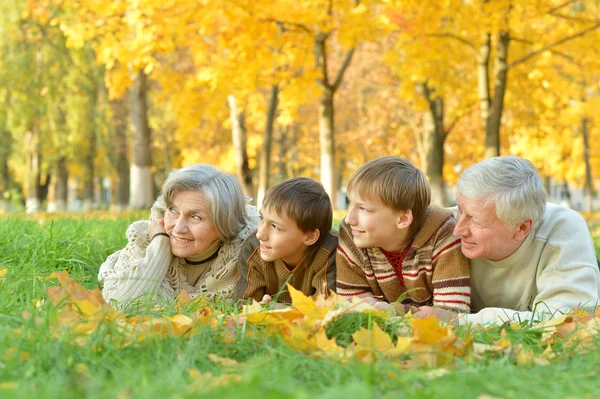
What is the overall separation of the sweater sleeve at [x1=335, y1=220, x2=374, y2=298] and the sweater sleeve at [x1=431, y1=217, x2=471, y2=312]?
0.42 m

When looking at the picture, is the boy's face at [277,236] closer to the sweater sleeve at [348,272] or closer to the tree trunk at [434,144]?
the sweater sleeve at [348,272]

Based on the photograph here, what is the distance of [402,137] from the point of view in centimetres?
2800

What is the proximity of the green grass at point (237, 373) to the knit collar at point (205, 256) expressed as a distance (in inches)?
65.5

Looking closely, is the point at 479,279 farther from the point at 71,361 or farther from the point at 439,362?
the point at 71,361

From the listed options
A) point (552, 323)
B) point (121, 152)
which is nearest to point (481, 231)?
point (552, 323)

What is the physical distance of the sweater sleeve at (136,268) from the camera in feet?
13.3

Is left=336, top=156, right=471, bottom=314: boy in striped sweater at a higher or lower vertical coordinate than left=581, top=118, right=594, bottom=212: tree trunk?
higher

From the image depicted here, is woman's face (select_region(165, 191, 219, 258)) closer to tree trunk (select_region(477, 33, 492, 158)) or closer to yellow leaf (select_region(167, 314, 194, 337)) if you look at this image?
yellow leaf (select_region(167, 314, 194, 337))

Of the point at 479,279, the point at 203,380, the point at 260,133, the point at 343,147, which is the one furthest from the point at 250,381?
the point at 343,147

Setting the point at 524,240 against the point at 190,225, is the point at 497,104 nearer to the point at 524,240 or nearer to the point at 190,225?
the point at 524,240

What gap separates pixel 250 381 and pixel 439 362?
0.87 m

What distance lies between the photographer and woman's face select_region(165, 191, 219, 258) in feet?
13.8

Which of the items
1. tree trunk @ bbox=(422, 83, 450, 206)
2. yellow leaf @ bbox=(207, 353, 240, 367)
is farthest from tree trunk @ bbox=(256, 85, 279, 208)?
yellow leaf @ bbox=(207, 353, 240, 367)

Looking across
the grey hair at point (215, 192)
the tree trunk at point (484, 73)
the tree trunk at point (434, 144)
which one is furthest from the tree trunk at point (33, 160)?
the grey hair at point (215, 192)
